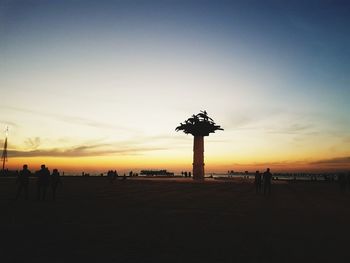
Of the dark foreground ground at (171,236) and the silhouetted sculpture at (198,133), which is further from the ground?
the silhouetted sculpture at (198,133)

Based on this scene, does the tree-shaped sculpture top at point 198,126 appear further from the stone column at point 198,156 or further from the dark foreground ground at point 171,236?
the dark foreground ground at point 171,236

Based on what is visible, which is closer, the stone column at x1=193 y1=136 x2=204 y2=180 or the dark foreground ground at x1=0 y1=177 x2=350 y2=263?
the dark foreground ground at x1=0 y1=177 x2=350 y2=263

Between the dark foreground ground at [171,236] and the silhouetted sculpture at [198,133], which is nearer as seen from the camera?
the dark foreground ground at [171,236]

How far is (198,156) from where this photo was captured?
1886 inches

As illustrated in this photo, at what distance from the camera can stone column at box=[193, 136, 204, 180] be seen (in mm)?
47959

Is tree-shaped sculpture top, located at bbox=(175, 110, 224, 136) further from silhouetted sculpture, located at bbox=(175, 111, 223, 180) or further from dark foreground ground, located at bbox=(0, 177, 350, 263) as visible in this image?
dark foreground ground, located at bbox=(0, 177, 350, 263)

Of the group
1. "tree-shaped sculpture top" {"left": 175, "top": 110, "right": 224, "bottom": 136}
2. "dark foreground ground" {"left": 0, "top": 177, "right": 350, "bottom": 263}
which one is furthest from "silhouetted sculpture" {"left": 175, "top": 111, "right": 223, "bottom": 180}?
"dark foreground ground" {"left": 0, "top": 177, "right": 350, "bottom": 263}

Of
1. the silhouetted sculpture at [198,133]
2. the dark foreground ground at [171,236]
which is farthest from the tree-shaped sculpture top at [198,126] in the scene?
the dark foreground ground at [171,236]

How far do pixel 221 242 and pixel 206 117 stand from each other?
41357mm

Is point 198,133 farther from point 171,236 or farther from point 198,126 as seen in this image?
point 171,236

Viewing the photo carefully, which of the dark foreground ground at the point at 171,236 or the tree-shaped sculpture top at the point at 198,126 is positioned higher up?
the tree-shaped sculpture top at the point at 198,126

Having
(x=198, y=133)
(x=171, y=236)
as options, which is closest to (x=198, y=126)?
(x=198, y=133)

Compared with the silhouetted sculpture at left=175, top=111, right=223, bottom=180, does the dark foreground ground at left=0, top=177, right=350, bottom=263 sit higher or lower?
lower

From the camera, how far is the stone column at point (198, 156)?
157 ft
